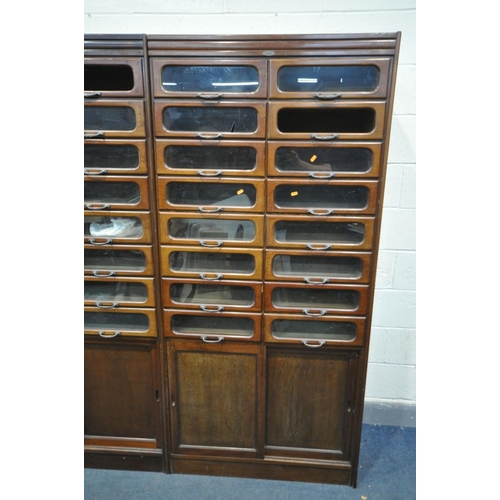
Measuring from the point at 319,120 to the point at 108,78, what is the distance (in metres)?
0.95

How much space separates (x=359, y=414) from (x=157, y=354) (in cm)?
92

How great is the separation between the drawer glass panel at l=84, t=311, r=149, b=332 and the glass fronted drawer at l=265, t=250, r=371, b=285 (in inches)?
24.1

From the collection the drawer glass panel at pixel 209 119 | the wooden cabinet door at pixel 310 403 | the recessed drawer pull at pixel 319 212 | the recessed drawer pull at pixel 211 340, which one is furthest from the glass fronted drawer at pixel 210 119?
the wooden cabinet door at pixel 310 403

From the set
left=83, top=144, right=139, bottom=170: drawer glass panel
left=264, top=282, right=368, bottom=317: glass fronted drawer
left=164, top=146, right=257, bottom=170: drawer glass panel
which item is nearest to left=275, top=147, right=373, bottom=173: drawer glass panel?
left=164, top=146, right=257, bottom=170: drawer glass panel

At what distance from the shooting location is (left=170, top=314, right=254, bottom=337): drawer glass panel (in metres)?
1.43

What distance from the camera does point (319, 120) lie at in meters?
1.43

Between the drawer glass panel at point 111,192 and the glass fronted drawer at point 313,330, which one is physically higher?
the drawer glass panel at point 111,192

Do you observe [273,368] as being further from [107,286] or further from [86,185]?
[86,185]

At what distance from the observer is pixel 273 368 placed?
4.70 ft

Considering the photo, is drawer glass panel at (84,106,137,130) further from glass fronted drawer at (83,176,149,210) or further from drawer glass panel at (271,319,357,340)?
drawer glass panel at (271,319,357,340)

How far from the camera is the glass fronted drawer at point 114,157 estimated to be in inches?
49.6

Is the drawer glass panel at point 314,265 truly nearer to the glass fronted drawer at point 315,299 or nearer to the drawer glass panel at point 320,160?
the glass fronted drawer at point 315,299

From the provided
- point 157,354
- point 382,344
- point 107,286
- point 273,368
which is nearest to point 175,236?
point 107,286

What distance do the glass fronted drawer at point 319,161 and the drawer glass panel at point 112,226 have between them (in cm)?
61
